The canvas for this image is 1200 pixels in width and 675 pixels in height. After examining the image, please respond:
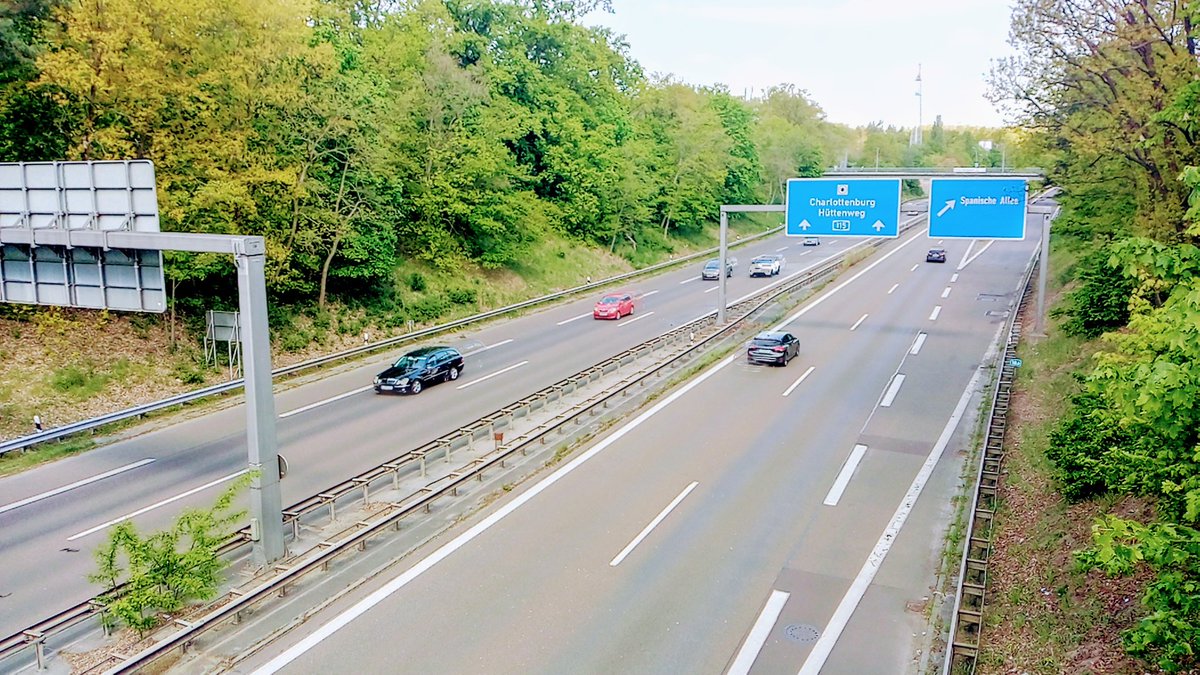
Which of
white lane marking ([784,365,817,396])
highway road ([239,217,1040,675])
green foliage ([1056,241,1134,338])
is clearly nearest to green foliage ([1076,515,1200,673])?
highway road ([239,217,1040,675])

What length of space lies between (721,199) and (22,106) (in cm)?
6019

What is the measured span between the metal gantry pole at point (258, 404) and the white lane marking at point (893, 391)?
1892 cm

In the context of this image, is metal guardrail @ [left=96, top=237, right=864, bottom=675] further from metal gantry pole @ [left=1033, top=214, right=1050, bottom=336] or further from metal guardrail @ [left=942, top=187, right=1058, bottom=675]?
metal gantry pole @ [left=1033, top=214, right=1050, bottom=336]

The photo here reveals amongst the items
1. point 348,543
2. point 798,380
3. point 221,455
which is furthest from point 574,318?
point 348,543

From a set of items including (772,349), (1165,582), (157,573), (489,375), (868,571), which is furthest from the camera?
(772,349)

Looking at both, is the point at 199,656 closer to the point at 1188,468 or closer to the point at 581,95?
the point at 1188,468

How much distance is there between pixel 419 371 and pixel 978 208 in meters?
21.4

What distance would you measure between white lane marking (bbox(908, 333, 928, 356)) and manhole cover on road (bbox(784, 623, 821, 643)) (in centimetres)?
2297

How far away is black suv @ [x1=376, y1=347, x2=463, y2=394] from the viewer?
27766 millimetres

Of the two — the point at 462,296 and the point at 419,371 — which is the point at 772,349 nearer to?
the point at 419,371

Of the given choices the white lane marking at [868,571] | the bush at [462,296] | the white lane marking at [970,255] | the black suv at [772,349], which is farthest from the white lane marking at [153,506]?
the white lane marking at [970,255]

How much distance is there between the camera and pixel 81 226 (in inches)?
648

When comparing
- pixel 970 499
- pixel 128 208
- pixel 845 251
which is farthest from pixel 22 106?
pixel 845 251

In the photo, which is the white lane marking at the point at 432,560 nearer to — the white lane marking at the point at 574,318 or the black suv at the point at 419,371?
the black suv at the point at 419,371
